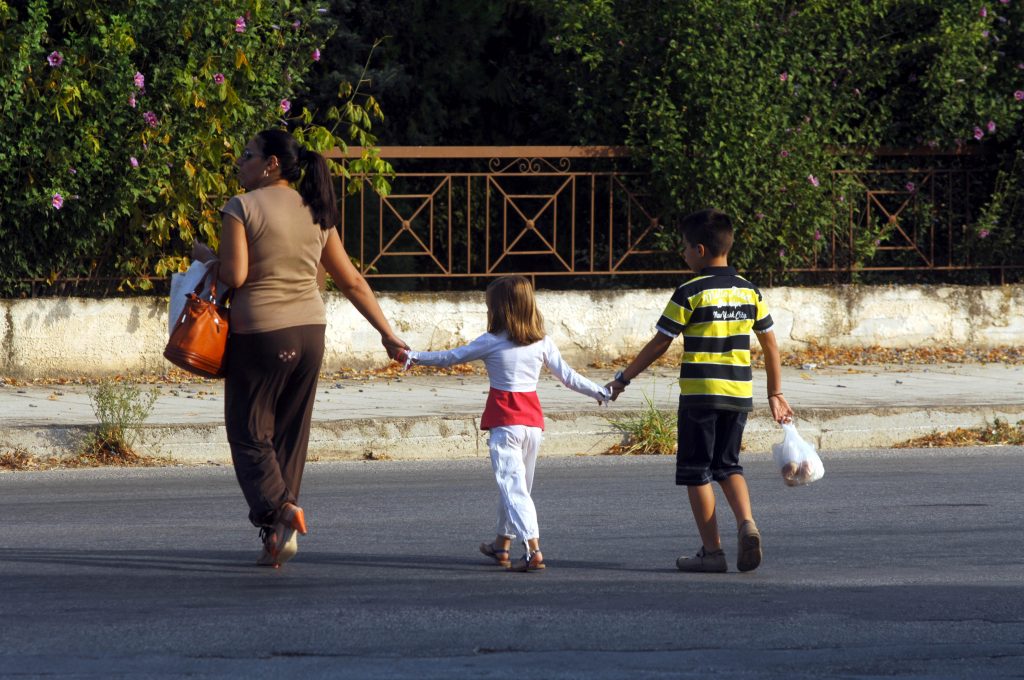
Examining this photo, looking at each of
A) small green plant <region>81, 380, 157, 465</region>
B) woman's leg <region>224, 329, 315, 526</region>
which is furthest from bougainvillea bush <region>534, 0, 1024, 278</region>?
woman's leg <region>224, 329, 315, 526</region>

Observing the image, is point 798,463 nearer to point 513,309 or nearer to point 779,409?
point 779,409

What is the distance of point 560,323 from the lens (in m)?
13.5

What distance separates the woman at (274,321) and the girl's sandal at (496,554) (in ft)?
2.51

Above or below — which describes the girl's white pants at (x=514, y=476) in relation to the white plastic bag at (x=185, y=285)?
below

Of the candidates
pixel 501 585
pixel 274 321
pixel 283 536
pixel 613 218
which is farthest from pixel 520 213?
pixel 501 585

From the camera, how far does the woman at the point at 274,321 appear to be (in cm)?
600

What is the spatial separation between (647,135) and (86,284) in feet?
16.2

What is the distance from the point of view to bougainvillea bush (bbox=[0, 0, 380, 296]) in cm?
1180

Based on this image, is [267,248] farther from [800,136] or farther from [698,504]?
[800,136]

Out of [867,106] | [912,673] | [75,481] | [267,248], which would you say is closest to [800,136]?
[867,106]

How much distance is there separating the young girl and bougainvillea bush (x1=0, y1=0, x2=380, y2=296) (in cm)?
650

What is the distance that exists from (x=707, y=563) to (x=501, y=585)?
855 mm

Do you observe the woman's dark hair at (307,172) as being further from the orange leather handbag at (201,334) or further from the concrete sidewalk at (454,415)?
the concrete sidewalk at (454,415)

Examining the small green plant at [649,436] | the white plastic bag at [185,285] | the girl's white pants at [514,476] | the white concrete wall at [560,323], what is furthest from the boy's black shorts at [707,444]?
the white concrete wall at [560,323]
